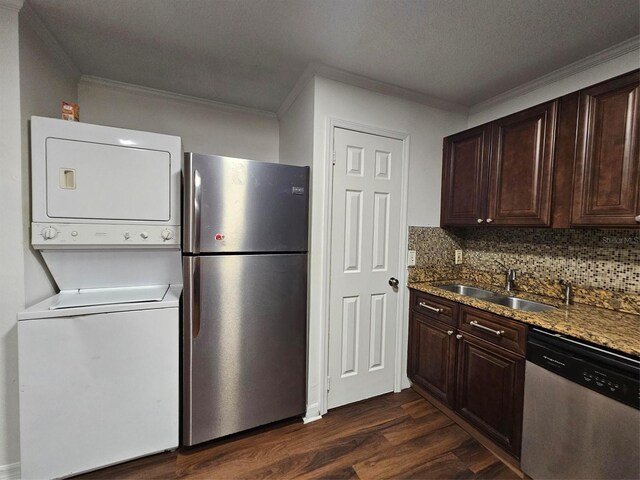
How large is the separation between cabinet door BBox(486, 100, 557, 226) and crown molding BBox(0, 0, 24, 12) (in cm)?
280

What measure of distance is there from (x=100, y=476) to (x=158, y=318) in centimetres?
88

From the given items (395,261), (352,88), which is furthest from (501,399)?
(352,88)

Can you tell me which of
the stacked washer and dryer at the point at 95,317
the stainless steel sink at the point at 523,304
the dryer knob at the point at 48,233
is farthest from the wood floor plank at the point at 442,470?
the dryer knob at the point at 48,233

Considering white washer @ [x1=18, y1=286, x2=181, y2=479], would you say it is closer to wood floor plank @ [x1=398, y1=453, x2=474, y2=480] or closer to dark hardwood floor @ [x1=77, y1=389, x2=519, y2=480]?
dark hardwood floor @ [x1=77, y1=389, x2=519, y2=480]

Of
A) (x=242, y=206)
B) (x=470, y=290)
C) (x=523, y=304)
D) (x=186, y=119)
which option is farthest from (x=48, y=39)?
(x=523, y=304)

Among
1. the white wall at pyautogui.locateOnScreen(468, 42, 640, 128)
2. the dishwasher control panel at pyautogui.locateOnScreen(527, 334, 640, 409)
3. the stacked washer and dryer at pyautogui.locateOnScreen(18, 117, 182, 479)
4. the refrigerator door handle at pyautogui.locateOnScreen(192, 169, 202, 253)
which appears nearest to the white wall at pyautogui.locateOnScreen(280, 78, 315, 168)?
the refrigerator door handle at pyautogui.locateOnScreen(192, 169, 202, 253)

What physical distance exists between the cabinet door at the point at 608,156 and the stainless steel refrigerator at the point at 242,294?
1598mm

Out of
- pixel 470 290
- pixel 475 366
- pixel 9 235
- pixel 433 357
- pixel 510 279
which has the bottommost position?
pixel 433 357

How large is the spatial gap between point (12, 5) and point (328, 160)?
5.71 ft

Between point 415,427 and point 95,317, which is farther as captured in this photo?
point 415,427

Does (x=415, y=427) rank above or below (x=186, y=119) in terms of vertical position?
below

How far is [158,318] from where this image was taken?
4.95 ft

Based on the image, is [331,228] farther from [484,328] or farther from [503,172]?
[503,172]

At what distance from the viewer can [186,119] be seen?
2.28 meters
